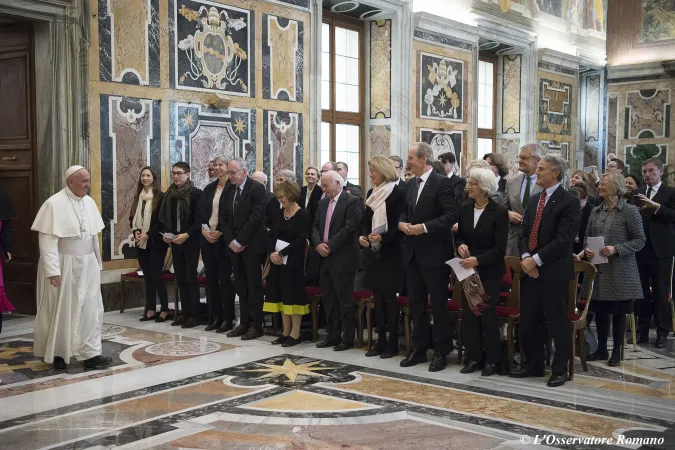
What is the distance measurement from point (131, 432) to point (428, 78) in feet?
34.2

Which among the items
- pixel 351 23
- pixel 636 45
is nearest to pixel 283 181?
pixel 351 23

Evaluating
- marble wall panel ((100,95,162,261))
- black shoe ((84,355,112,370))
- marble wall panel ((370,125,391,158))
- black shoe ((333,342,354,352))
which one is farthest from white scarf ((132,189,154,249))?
marble wall panel ((370,125,391,158))

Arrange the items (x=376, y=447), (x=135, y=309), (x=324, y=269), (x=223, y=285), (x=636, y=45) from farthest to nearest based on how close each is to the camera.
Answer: (x=636, y=45), (x=135, y=309), (x=223, y=285), (x=324, y=269), (x=376, y=447)

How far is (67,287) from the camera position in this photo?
6188 mm

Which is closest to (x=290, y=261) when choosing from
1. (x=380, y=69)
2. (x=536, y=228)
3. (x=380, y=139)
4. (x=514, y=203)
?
(x=514, y=203)

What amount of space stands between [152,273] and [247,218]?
164 cm

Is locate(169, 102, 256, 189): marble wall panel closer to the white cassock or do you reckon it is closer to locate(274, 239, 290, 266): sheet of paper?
locate(274, 239, 290, 266): sheet of paper

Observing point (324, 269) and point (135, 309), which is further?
point (135, 309)

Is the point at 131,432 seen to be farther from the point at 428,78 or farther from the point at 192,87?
the point at 428,78

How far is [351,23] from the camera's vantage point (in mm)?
13219

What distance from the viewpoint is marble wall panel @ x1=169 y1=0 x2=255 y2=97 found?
9.91m

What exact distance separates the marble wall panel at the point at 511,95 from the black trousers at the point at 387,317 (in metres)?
10.9

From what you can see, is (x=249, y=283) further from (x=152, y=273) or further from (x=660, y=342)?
(x=660, y=342)

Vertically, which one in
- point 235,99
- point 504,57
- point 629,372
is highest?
point 504,57
